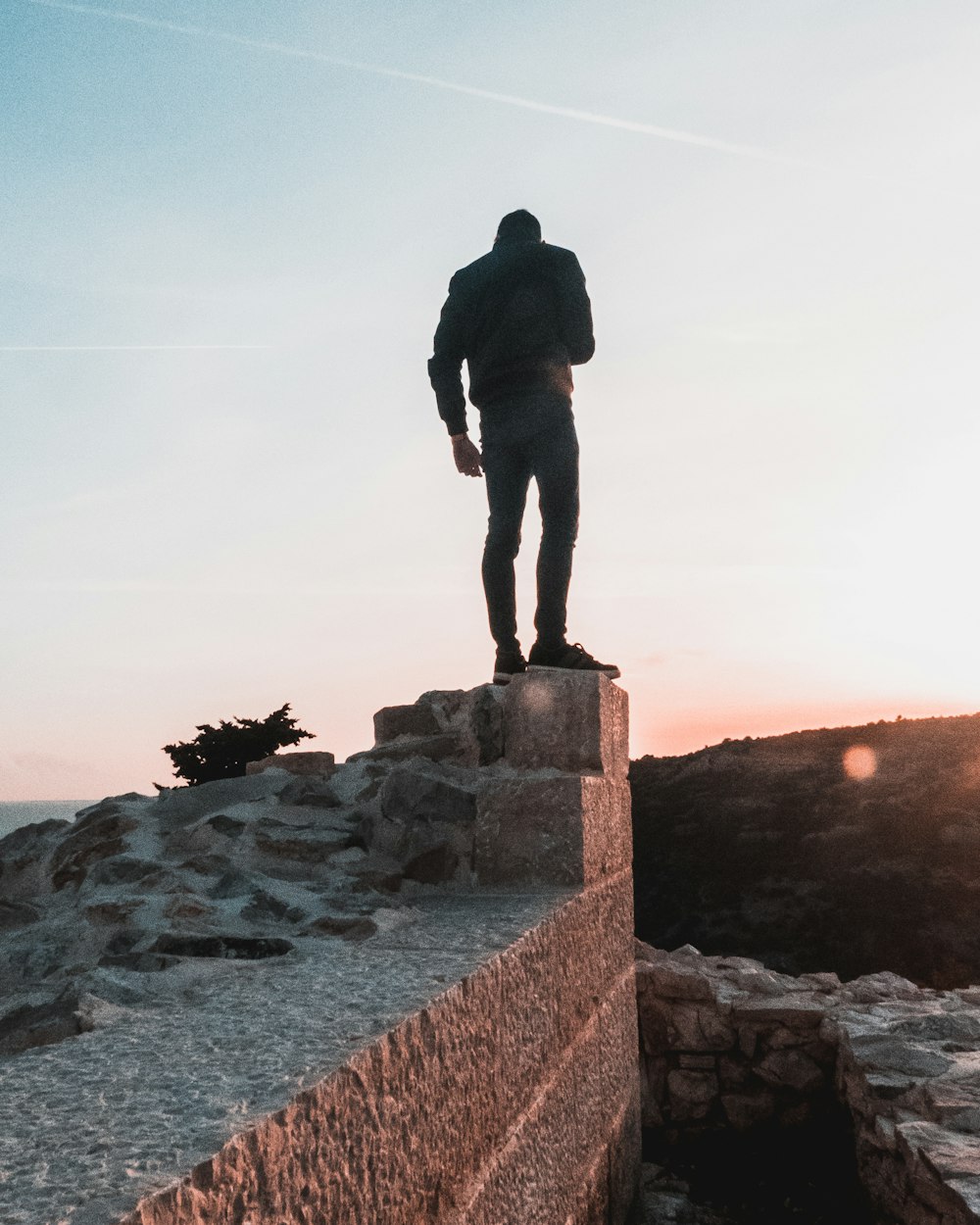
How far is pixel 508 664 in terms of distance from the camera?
415 cm

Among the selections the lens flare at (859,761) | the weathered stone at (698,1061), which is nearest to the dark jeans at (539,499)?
the weathered stone at (698,1061)

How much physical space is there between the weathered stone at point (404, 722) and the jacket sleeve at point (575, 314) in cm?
151

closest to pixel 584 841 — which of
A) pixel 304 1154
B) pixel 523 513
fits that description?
pixel 523 513

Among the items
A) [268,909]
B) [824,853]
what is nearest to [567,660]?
[268,909]

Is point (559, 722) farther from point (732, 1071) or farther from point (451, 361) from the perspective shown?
point (732, 1071)

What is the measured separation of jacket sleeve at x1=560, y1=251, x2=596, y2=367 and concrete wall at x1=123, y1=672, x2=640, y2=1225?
1.35 metres

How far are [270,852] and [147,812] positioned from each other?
60cm

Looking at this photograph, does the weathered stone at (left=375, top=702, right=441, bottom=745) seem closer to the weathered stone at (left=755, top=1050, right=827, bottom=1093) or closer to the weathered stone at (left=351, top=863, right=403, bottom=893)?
the weathered stone at (left=351, top=863, right=403, bottom=893)

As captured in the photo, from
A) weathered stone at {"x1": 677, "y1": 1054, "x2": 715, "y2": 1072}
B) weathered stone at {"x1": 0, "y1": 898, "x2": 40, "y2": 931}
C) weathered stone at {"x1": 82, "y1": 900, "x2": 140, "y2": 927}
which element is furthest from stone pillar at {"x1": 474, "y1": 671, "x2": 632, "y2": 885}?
weathered stone at {"x1": 677, "y1": 1054, "x2": 715, "y2": 1072}

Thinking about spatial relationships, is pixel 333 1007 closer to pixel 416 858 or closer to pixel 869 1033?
pixel 416 858

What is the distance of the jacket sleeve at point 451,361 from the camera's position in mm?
4242

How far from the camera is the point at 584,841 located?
3398mm

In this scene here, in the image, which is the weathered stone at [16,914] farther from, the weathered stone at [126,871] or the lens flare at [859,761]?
Answer: the lens flare at [859,761]

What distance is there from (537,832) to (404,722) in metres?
0.92
